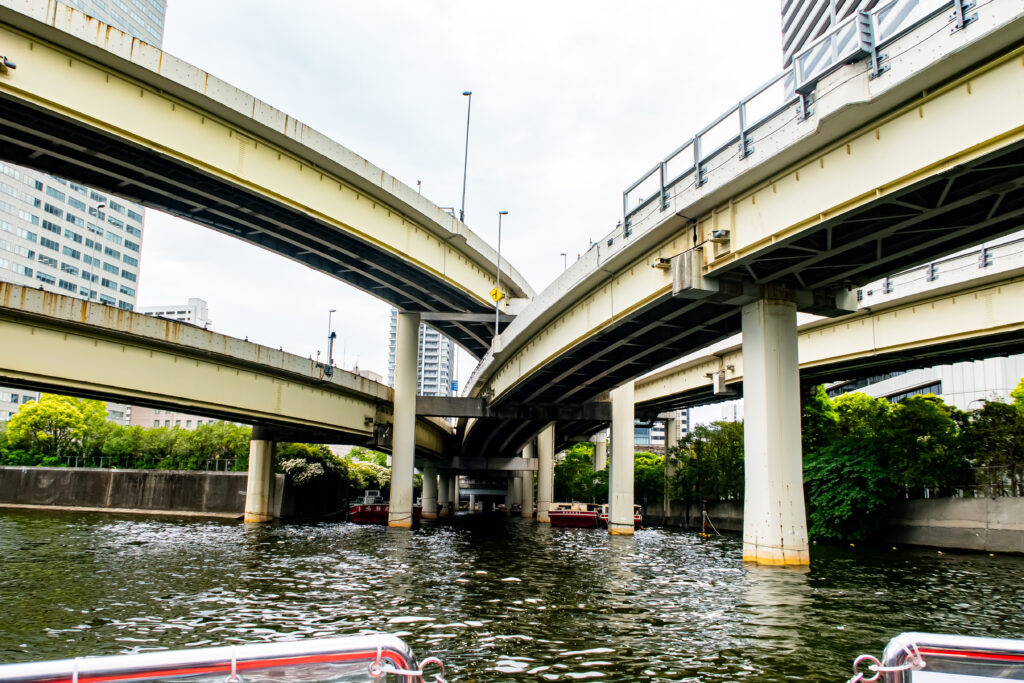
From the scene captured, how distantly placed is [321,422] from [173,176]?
628 inches

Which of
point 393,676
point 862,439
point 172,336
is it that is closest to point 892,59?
point 393,676

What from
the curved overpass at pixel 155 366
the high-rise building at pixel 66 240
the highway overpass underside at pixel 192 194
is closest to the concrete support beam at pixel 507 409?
the curved overpass at pixel 155 366

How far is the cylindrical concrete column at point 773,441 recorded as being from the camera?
68.6ft

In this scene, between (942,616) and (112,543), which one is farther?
(112,543)

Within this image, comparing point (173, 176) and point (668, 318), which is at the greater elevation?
point (173, 176)

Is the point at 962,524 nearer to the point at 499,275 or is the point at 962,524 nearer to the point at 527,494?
the point at 499,275

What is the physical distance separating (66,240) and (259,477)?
10275cm

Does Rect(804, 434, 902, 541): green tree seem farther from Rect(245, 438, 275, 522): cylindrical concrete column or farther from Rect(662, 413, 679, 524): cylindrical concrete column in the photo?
Rect(245, 438, 275, 522): cylindrical concrete column

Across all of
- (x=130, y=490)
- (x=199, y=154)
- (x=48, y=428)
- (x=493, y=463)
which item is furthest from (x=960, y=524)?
(x=48, y=428)

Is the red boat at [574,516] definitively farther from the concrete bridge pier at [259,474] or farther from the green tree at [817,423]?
the concrete bridge pier at [259,474]

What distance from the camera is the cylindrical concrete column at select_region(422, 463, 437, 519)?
7756 cm

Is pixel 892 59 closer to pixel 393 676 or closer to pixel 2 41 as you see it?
pixel 393 676

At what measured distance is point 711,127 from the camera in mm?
20938

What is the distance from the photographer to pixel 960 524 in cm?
3186
